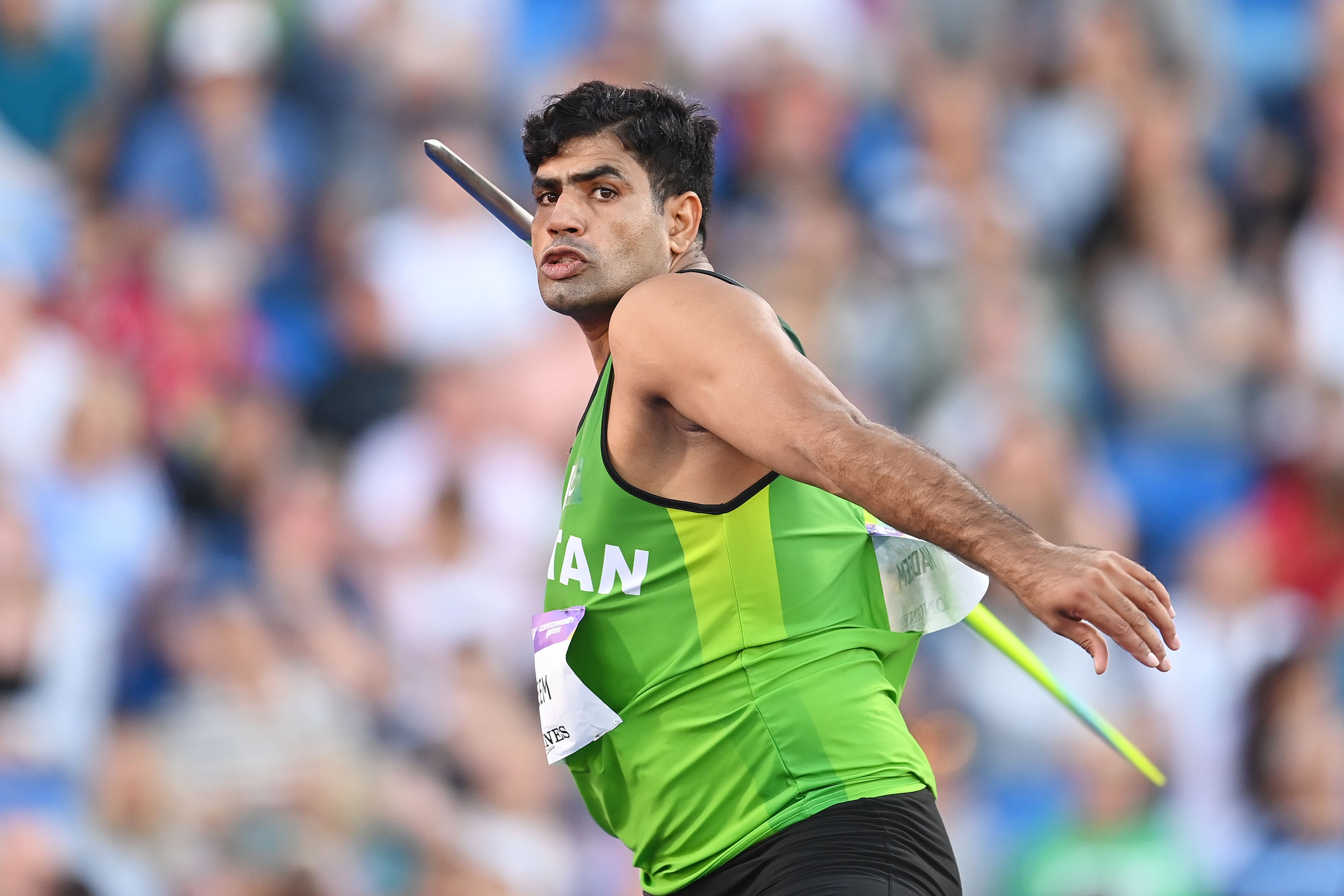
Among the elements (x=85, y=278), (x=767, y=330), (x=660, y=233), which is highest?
(x=85, y=278)

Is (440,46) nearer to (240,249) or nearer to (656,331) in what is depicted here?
(240,249)

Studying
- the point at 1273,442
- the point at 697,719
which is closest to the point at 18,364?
the point at 697,719

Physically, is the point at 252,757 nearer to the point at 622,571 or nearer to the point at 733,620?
the point at 622,571

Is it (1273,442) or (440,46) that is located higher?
(440,46)

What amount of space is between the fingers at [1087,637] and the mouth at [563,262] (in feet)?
4.90

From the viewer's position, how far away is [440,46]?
9.34 m

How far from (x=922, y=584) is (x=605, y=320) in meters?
0.96

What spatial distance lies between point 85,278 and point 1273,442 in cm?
636

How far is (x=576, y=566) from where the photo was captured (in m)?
3.36

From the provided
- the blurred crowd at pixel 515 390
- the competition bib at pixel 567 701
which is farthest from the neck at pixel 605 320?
the blurred crowd at pixel 515 390

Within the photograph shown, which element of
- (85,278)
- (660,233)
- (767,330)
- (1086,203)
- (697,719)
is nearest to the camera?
(767,330)

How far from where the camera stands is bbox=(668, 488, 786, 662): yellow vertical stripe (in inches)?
125

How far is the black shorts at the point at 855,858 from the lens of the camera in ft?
9.85

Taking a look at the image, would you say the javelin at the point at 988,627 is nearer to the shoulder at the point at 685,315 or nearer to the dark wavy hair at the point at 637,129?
the dark wavy hair at the point at 637,129
